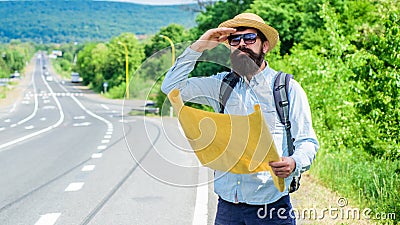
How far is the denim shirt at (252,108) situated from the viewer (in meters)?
3.24

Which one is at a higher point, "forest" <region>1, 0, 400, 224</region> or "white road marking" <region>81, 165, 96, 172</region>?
"forest" <region>1, 0, 400, 224</region>

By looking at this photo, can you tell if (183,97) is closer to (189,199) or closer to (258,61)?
(258,61)

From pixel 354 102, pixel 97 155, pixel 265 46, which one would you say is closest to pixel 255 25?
pixel 265 46

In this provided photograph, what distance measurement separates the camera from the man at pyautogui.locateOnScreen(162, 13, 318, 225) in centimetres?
331

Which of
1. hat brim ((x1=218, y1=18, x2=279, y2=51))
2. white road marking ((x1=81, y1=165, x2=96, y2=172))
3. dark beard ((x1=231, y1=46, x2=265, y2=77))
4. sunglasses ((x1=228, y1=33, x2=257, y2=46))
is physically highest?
hat brim ((x1=218, y1=18, x2=279, y2=51))

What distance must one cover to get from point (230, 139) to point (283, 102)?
366mm

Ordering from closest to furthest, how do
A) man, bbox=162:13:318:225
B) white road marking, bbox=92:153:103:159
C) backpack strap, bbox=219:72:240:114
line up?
1. man, bbox=162:13:318:225
2. backpack strap, bbox=219:72:240:114
3. white road marking, bbox=92:153:103:159

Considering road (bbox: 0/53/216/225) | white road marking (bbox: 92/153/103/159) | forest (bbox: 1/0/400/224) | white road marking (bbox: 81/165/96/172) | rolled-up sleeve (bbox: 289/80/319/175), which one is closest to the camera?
rolled-up sleeve (bbox: 289/80/319/175)

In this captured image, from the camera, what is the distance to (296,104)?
325 cm

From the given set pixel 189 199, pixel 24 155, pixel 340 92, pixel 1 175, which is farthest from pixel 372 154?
pixel 24 155

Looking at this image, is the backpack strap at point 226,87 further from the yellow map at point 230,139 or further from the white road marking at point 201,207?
the white road marking at point 201,207

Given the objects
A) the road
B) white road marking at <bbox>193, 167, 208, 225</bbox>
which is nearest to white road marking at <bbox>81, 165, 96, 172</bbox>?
the road

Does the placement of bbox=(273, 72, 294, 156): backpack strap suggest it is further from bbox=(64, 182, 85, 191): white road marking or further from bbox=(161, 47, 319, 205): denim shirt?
bbox=(64, 182, 85, 191): white road marking

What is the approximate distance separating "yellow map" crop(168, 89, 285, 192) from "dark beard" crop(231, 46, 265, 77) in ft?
1.15
